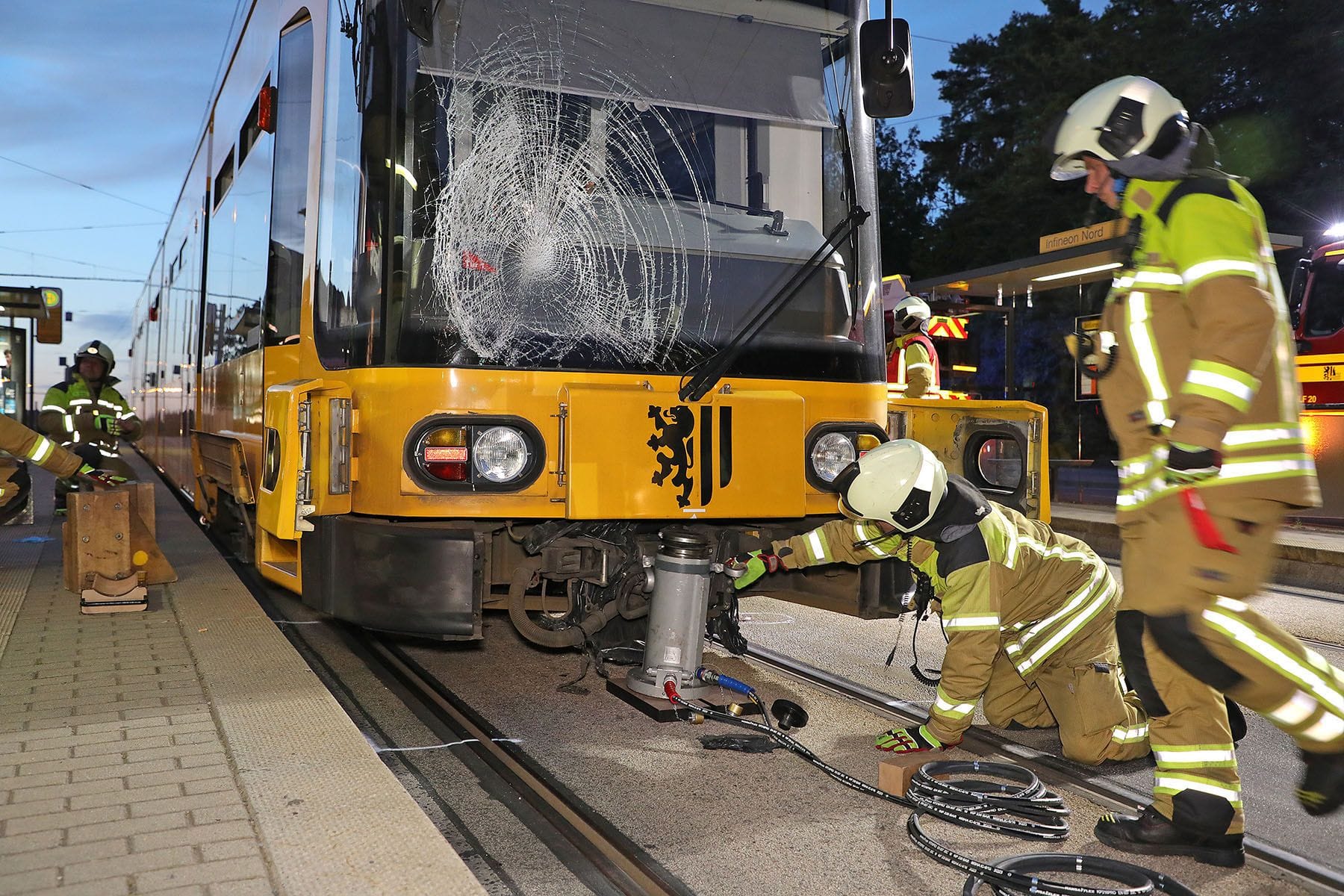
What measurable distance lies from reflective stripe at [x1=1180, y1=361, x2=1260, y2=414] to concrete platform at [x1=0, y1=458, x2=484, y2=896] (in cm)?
222

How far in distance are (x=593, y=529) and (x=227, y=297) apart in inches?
167

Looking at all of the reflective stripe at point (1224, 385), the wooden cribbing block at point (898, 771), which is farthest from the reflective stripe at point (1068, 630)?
the reflective stripe at point (1224, 385)

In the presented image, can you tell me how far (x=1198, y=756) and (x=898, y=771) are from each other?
93cm

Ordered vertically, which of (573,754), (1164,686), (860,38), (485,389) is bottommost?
(573,754)

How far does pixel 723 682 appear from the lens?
489cm

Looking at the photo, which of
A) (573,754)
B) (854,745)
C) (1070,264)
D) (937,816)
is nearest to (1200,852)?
(937,816)

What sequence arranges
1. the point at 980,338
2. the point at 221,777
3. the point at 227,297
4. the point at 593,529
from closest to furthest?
the point at 221,777, the point at 593,529, the point at 227,297, the point at 980,338

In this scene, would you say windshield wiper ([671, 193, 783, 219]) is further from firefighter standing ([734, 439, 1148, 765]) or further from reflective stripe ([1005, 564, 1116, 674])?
reflective stripe ([1005, 564, 1116, 674])

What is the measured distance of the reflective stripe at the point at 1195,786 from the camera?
3434 millimetres

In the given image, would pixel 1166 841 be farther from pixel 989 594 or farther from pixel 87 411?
pixel 87 411

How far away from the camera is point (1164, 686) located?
3.53 m

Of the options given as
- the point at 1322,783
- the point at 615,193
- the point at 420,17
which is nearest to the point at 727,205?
the point at 615,193

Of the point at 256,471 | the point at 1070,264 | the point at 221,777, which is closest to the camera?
the point at 221,777

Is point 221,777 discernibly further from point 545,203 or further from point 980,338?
point 980,338
